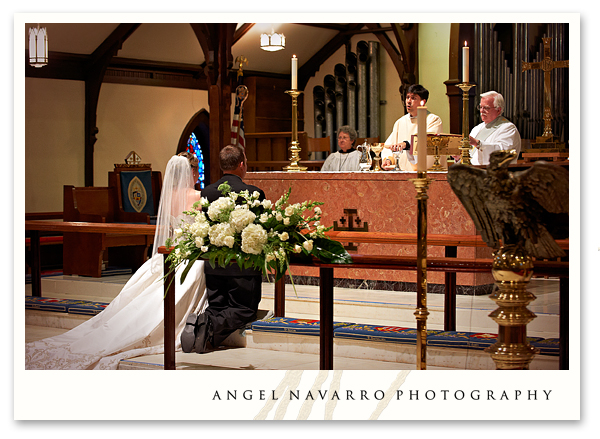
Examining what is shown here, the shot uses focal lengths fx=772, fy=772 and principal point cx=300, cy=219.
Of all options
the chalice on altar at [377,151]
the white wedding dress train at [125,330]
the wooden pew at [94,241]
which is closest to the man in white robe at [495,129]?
the chalice on altar at [377,151]

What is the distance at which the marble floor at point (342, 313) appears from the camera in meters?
2.85

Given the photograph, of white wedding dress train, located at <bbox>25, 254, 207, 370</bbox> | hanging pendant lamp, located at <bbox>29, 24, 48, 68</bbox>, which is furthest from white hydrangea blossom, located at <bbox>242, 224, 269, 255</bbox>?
hanging pendant lamp, located at <bbox>29, 24, 48, 68</bbox>

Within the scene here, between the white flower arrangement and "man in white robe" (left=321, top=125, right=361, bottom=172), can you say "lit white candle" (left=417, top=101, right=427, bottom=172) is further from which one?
"man in white robe" (left=321, top=125, right=361, bottom=172)

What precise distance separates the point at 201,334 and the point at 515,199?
7.42 feet

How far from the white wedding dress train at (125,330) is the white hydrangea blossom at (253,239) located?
112 cm

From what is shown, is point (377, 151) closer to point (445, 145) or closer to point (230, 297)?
point (445, 145)

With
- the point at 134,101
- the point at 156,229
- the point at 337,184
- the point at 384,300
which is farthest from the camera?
the point at 134,101
